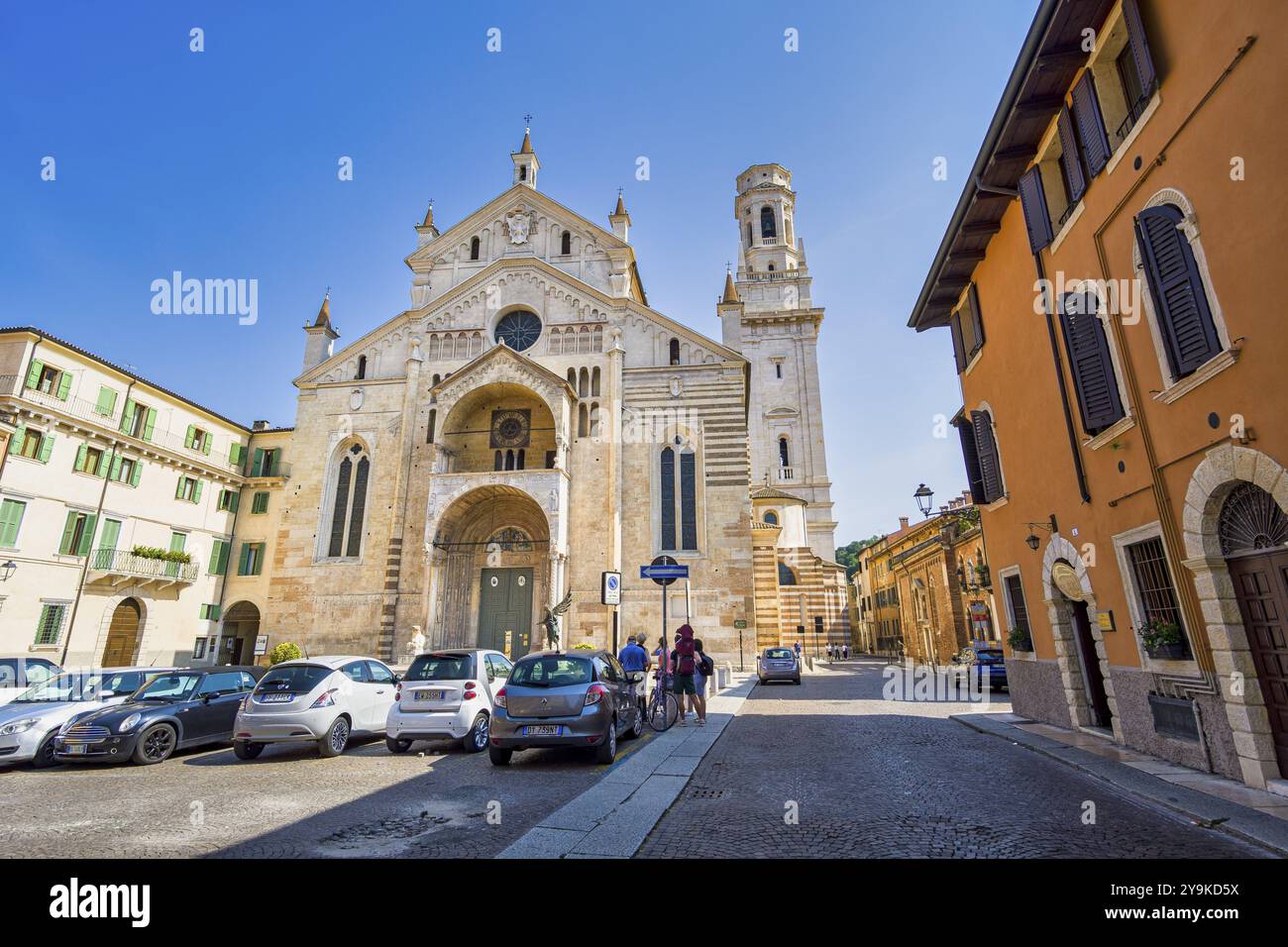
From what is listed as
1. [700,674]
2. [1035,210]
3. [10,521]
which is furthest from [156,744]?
[10,521]

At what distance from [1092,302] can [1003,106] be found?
3526mm

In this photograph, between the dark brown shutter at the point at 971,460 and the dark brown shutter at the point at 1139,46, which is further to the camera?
the dark brown shutter at the point at 971,460

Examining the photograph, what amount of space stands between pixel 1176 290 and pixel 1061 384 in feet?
9.22

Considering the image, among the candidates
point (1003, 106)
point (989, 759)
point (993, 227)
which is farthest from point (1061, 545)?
point (1003, 106)

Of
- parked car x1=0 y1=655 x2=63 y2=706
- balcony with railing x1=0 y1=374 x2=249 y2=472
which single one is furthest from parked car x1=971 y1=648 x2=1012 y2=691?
balcony with railing x1=0 y1=374 x2=249 y2=472

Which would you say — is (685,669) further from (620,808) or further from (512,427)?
(512,427)

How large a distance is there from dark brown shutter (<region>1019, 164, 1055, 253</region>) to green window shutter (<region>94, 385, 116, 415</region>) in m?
30.1

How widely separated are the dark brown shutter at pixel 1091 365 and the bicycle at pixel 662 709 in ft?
26.2

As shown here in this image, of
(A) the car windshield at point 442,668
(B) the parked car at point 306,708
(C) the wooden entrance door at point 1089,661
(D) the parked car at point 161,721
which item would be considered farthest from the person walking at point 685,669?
(D) the parked car at point 161,721

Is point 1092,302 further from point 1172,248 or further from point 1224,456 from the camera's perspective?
point 1224,456

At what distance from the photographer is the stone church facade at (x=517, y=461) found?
76.4 feet

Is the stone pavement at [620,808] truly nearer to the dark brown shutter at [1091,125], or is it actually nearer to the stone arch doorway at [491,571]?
the dark brown shutter at [1091,125]

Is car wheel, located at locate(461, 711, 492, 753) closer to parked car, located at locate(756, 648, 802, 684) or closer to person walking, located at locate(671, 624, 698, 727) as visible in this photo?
person walking, located at locate(671, 624, 698, 727)

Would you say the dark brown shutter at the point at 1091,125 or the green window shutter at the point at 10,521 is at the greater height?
the dark brown shutter at the point at 1091,125
